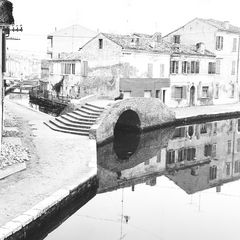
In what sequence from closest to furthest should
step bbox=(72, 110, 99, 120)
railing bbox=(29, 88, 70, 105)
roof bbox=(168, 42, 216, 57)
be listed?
1. step bbox=(72, 110, 99, 120)
2. roof bbox=(168, 42, 216, 57)
3. railing bbox=(29, 88, 70, 105)

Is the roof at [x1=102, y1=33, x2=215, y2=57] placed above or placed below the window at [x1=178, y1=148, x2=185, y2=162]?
above

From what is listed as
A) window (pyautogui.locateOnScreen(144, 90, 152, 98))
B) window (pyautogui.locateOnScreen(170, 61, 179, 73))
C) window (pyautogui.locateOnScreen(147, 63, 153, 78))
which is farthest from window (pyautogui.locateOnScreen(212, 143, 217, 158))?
window (pyautogui.locateOnScreen(170, 61, 179, 73))

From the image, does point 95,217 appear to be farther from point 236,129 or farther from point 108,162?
point 236,129

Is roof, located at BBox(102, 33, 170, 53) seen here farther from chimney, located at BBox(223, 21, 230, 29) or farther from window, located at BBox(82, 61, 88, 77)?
chimney, located at BBox(223, 21, 230, 29)

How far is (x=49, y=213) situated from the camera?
13062 mm

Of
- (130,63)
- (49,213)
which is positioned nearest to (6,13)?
(49,213)

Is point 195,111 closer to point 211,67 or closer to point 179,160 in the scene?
point 211,67

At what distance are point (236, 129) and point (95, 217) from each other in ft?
81.4

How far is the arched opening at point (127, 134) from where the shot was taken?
87.4 ft

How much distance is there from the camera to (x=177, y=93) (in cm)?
4409

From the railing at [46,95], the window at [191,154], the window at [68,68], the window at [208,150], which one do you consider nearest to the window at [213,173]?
the window at [191,154]

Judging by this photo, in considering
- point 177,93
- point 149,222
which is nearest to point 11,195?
point 149,222

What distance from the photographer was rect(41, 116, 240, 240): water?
46.4 ft

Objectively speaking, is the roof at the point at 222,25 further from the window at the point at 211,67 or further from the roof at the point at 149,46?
the roof at the point at 149,46
